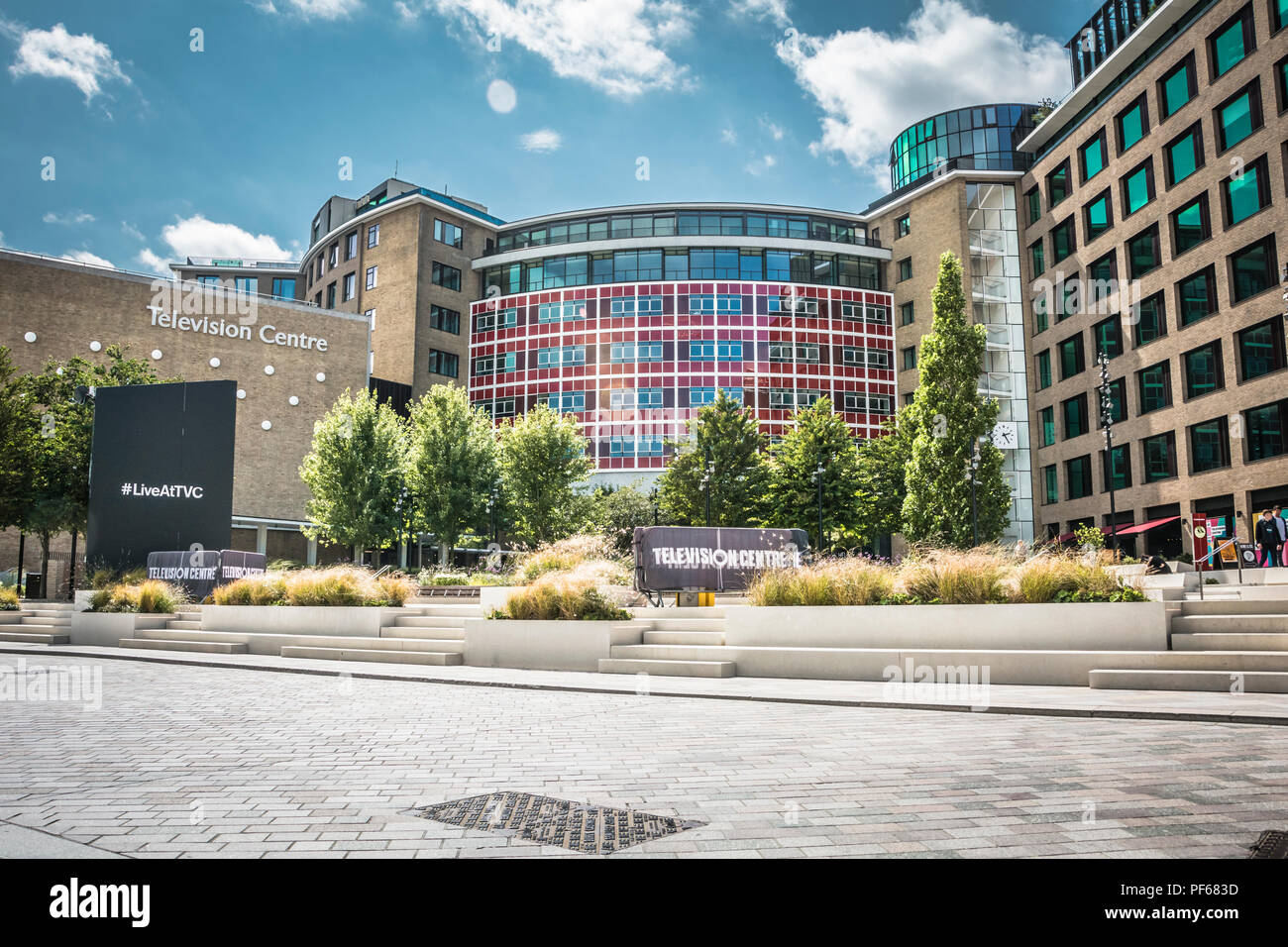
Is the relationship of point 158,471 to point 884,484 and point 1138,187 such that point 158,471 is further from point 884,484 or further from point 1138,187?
point 1138,187

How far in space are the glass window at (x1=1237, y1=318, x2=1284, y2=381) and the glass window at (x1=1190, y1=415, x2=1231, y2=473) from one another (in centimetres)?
245

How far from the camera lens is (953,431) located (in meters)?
38.6

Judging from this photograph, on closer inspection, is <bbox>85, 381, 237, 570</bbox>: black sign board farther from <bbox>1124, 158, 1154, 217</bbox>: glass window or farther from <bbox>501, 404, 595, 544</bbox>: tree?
<bbox>1124, 158, 1154, 217</bbox>: glass window

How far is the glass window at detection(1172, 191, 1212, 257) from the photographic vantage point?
3925 cm

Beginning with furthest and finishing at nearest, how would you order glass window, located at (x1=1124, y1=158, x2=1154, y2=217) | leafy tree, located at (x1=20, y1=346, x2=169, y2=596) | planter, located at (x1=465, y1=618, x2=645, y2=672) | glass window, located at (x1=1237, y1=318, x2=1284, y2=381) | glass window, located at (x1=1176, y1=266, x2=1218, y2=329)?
glass window, located at (x1=1124, y1=158, x2=1154, y2=217) < glass window, located at (x1=1176, y1=266, x2=1218, y2=329) < glass window, located at (x1=1237, y1=318, x2=1284, y2=381) < leafy tree, located at (x1=20, y1=346, x2=169, y2=596) < planter, located at (x1=465, y1=618, x2=645, y2=672)

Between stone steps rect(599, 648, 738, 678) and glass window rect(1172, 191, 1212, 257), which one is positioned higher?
glass window rect(1172, 191, 1212, 257)

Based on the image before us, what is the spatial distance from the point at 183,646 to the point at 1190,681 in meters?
19.1

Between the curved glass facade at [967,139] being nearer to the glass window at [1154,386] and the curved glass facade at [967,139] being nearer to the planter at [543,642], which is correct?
the glass window at [1154,386]

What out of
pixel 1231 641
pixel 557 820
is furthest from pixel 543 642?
pixel 557 820

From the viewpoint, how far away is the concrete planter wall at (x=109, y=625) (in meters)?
20.5

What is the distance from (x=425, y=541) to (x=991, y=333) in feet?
137

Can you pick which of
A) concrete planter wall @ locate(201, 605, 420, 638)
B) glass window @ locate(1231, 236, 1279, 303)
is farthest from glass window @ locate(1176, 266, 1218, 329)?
concrete planter wall @ locate(201, 605, 420, 638)
